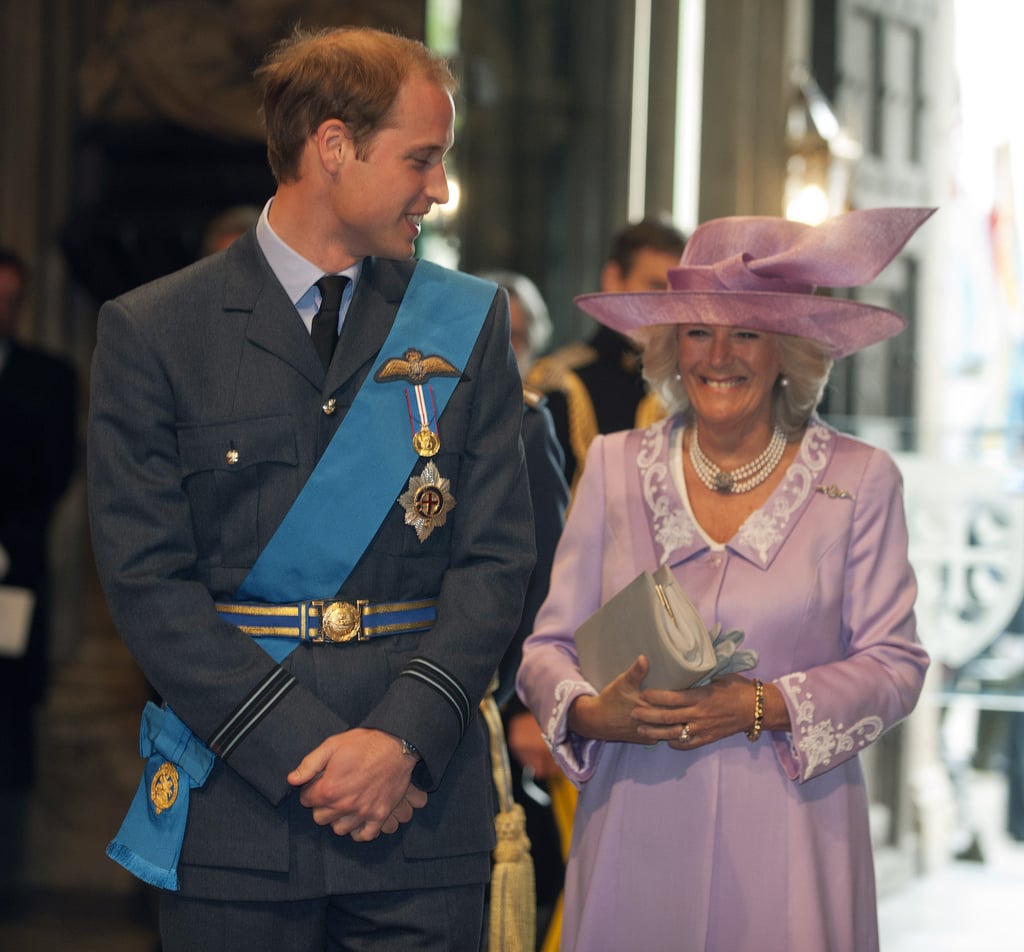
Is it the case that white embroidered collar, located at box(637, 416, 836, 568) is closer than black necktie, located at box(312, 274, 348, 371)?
No

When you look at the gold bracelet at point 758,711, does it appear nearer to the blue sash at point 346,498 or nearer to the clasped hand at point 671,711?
the clasped hand at point 671,711

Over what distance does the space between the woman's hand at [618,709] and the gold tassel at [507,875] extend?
0.90ft

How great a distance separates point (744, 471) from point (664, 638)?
432 mm

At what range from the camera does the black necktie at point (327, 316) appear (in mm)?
2062

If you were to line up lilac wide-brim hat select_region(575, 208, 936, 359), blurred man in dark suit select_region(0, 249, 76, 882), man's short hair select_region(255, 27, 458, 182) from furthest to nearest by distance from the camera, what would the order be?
blurred man in dark suit select_region(0, 249, 76, 882)
lilac wide-brim hat select_region(575, 208, 936, 359)
man's short hair select_region(255, 27, 458, 182)

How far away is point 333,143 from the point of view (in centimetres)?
200

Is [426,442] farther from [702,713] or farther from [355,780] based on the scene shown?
[702,713]

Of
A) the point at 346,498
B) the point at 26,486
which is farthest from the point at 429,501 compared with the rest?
the point at 26,486

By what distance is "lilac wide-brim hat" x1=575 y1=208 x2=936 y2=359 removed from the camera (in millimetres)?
2414

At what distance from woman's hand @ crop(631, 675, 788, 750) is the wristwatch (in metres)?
0.44

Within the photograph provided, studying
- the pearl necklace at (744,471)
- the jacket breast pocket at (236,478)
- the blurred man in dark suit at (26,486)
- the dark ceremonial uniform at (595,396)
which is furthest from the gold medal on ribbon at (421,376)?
the blurred man in dark suit at (26,486)

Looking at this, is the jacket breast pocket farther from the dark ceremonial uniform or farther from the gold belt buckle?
the dark ceremonial uniform

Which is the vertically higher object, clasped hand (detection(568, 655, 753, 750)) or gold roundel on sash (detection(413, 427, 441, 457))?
gold roundel on sash (detection(413, 427, 441, 457))

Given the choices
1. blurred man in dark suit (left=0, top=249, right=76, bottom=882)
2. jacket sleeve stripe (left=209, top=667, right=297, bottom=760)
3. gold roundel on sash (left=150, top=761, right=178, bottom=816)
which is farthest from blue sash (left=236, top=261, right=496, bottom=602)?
blurred man in dark suit (left=0, top=249, right=76, bottom=882)
